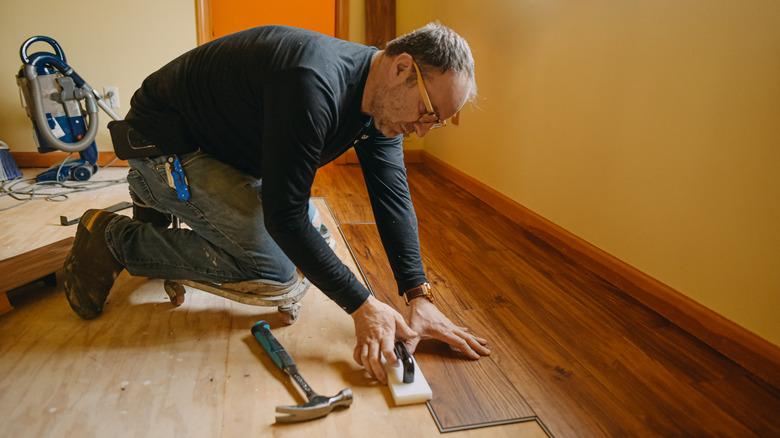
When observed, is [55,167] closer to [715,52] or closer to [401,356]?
[401,356]

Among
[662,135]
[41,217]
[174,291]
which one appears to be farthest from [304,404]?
[41,217]

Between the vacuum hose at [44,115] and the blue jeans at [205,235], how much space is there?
67.9 inches

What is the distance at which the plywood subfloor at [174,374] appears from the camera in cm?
104

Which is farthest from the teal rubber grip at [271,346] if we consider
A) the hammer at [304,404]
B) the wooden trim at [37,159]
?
the wooden trim at [37,159]

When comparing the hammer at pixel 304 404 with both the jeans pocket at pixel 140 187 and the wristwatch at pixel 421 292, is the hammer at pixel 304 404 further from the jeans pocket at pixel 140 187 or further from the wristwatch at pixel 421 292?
the jeans pocket at pixel 140 187

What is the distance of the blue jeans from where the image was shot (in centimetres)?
136

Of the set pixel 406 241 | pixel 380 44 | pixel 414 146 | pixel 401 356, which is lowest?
pixel 414 146

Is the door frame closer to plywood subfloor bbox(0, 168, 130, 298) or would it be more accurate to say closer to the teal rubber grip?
plywood subfloor bbox(0, 168, 130, 298)

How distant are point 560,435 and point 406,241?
1.96ft

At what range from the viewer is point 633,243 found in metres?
1.77

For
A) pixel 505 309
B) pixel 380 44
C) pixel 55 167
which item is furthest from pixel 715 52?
pixel 55 167

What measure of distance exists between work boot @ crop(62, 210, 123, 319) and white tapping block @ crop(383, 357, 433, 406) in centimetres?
84

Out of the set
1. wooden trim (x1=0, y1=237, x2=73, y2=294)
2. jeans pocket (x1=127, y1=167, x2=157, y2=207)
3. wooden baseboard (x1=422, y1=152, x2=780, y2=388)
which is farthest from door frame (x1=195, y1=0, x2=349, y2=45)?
jeans pocket (x1=127, y1=167, x2=157, y2=207)

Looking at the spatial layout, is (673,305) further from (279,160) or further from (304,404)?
(279,160)
